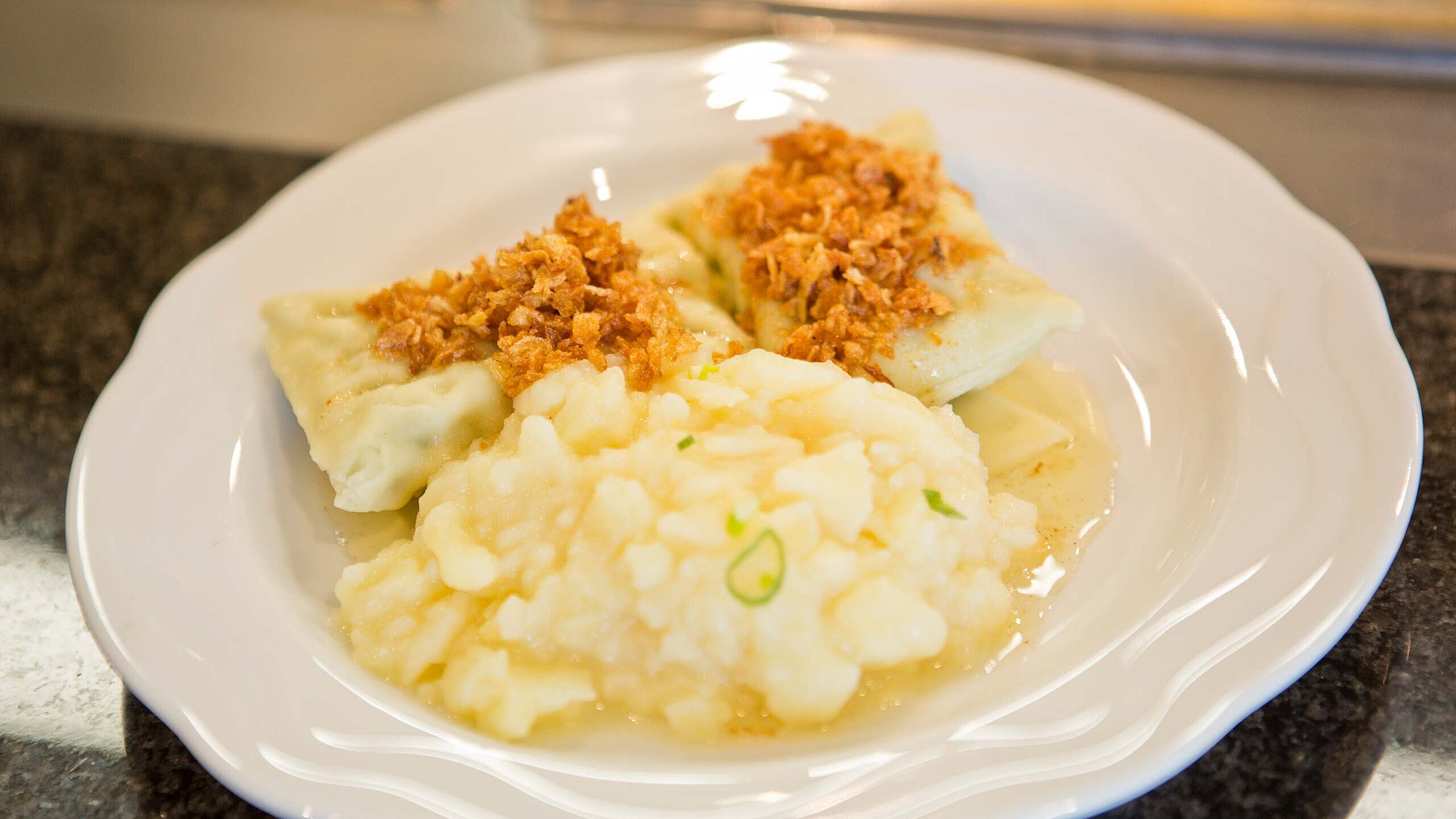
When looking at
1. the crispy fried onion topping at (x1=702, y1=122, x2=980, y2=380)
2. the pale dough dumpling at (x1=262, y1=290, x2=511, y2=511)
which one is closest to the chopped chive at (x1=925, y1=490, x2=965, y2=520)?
the crispy fried onion topping at (x1=702, y1=122, x2=980, y2=380)

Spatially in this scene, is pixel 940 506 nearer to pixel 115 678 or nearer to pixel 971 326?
pixel 971 326

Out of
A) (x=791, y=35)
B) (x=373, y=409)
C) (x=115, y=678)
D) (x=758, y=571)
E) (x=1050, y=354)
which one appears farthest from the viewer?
(x=791, y=35)

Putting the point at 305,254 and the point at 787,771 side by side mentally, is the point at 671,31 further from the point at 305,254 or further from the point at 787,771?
the point at 787,771

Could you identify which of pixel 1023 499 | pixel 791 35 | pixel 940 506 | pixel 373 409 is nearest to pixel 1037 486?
pixel 1023 499

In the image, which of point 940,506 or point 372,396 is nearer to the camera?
point 940,506

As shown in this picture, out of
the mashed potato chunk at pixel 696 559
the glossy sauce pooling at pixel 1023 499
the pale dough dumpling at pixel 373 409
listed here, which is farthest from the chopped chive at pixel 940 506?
the pale dough dumpling at pixel 373 409

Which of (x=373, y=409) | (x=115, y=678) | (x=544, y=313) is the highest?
(x=544, y=313)
